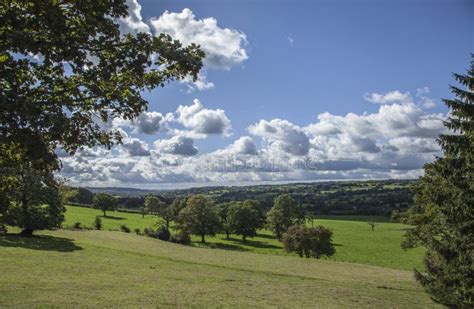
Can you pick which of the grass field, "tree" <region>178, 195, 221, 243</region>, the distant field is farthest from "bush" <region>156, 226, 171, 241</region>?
the grass field

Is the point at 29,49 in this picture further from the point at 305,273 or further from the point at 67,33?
the point at 305,273

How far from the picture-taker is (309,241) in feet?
224

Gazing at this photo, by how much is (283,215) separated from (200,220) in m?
21.4

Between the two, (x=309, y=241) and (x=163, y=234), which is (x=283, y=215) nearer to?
(x=309, y=241)

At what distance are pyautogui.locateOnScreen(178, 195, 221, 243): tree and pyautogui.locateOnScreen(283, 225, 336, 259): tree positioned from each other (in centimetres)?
2680

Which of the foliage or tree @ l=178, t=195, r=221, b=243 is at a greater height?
the foliage

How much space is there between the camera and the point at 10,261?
31375 millimetres

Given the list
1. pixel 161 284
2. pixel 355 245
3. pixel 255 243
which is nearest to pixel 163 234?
pixel 255 243

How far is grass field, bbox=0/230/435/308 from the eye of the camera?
2162cm

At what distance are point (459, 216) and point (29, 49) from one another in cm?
2415

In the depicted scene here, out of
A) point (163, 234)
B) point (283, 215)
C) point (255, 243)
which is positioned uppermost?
point (283, 215)

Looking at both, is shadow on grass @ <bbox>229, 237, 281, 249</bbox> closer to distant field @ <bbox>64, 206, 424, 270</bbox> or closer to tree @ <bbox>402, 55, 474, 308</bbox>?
distant field @ <bbox>64, 206, 424, 270</bbox>

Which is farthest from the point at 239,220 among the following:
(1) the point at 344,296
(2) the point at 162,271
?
(1) the point at 344,296

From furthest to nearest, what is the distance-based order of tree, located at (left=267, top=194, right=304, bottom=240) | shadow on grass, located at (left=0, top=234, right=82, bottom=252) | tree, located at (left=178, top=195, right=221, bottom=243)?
tree, located at (left=267, top=194, right=304, bottom=240), tree, located at (left=178, top=195, right=221, bottom=243), shadow on grass, located at (left=0, top=234, right=82, bottom=252)
